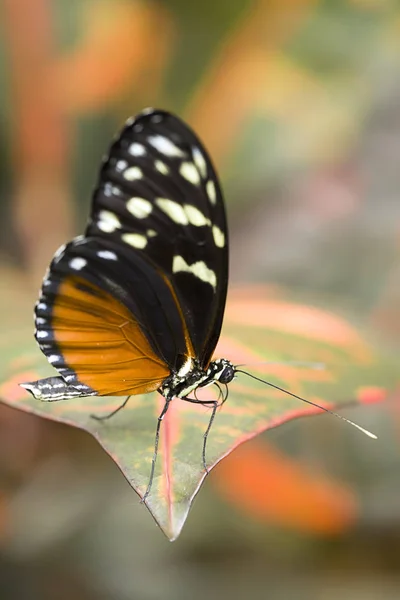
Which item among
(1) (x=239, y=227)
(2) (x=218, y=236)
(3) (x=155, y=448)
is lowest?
(1) (x=239, y=227)

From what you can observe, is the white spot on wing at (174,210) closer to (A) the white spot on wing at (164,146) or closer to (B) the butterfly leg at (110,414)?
(A) the white spot on wing at (164,146)

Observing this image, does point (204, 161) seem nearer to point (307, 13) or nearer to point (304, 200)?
point (304, 200)

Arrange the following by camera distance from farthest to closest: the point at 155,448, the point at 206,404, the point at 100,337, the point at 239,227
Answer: the point at 239,227
the point at 100,337
the point at 206,404
the point at 155,448

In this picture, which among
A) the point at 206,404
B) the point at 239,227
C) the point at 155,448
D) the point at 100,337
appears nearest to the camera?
the point at 155,448

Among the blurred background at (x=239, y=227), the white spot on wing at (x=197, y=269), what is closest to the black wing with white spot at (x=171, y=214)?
the white spot on wing at (x=197, y=269)

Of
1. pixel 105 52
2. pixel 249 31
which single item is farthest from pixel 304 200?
pixel 105 52

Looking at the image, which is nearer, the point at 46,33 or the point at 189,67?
the point at 46,33

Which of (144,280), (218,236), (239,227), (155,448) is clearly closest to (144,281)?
(144,280)

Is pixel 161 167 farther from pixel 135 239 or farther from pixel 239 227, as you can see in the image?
pixel 239 227
